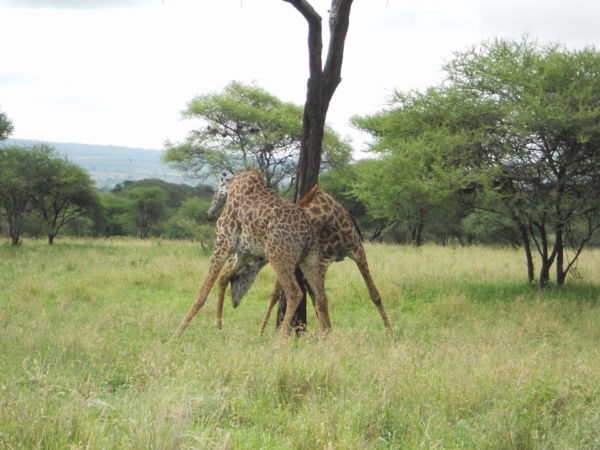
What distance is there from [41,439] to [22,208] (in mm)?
24092

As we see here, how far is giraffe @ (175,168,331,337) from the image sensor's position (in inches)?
273

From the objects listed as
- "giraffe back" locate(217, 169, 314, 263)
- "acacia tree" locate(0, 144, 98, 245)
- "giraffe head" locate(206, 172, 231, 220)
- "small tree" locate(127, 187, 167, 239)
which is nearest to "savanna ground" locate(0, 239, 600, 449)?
"giraffe back" locate(217, 169, 314, 263)

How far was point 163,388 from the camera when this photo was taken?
15.1 ft

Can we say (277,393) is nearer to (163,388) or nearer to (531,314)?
(163,388)

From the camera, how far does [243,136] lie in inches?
1054

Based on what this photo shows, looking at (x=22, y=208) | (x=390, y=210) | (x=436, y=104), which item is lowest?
(x=22, y=208)

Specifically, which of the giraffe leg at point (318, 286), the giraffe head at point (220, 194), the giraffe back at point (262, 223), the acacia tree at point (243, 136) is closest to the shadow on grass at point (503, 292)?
the giraffe leg at point (318, 286)

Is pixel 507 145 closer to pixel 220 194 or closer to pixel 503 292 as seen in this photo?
pixel 503 292

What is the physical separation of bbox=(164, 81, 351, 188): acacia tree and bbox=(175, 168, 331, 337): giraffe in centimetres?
1809

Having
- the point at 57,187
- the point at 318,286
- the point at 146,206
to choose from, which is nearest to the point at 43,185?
the point at 57,187

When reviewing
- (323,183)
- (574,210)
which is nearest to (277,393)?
(574,210)

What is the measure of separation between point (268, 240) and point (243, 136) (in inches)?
798

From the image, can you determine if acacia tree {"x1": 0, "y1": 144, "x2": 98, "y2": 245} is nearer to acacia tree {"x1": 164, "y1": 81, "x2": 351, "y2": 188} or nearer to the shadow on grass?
acacia tree {"x1": 164, "y1": 81, "x2": 351, "y2": 188}

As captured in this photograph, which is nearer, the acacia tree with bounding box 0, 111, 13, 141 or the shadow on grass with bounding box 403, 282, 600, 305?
the shadow on grass with bounding box 403, 282, 600, 305
